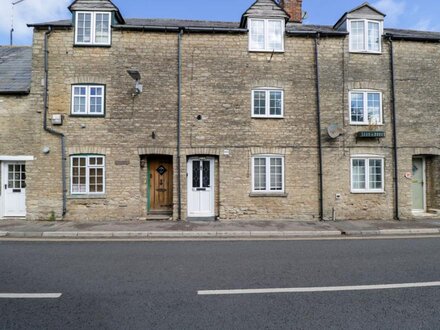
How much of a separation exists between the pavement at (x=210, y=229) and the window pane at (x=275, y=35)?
753 centimetres

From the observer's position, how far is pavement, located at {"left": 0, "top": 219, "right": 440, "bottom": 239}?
9.19 meters

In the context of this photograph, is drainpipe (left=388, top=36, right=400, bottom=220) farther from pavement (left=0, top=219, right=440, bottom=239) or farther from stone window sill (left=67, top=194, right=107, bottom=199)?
stone window sill (left=67, top=194, right=107, bottom=199)

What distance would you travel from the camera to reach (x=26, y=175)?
37.7 feet

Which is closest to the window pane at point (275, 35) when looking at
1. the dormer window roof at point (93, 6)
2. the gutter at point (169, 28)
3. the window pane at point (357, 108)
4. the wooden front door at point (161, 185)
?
the gutter at point (169, 28)

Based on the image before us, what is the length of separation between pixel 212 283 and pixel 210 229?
4748 millimetres

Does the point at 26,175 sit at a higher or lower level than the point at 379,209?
higher

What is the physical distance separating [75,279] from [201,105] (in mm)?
8445

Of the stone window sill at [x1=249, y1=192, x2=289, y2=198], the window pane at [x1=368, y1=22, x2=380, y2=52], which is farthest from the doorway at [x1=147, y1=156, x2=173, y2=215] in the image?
the window pane at [x1=368, y1=22, x2=380, y2=52]

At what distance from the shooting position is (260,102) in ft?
40.4

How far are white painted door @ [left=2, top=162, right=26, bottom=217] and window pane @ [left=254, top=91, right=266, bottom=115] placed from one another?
10.0m

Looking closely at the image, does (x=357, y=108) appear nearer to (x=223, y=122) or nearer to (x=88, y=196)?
(x=223, y=122)

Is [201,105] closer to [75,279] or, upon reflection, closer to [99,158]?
[99,158]

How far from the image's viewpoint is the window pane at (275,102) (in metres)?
12.3

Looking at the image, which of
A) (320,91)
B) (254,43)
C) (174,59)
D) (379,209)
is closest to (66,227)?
(174,59)
